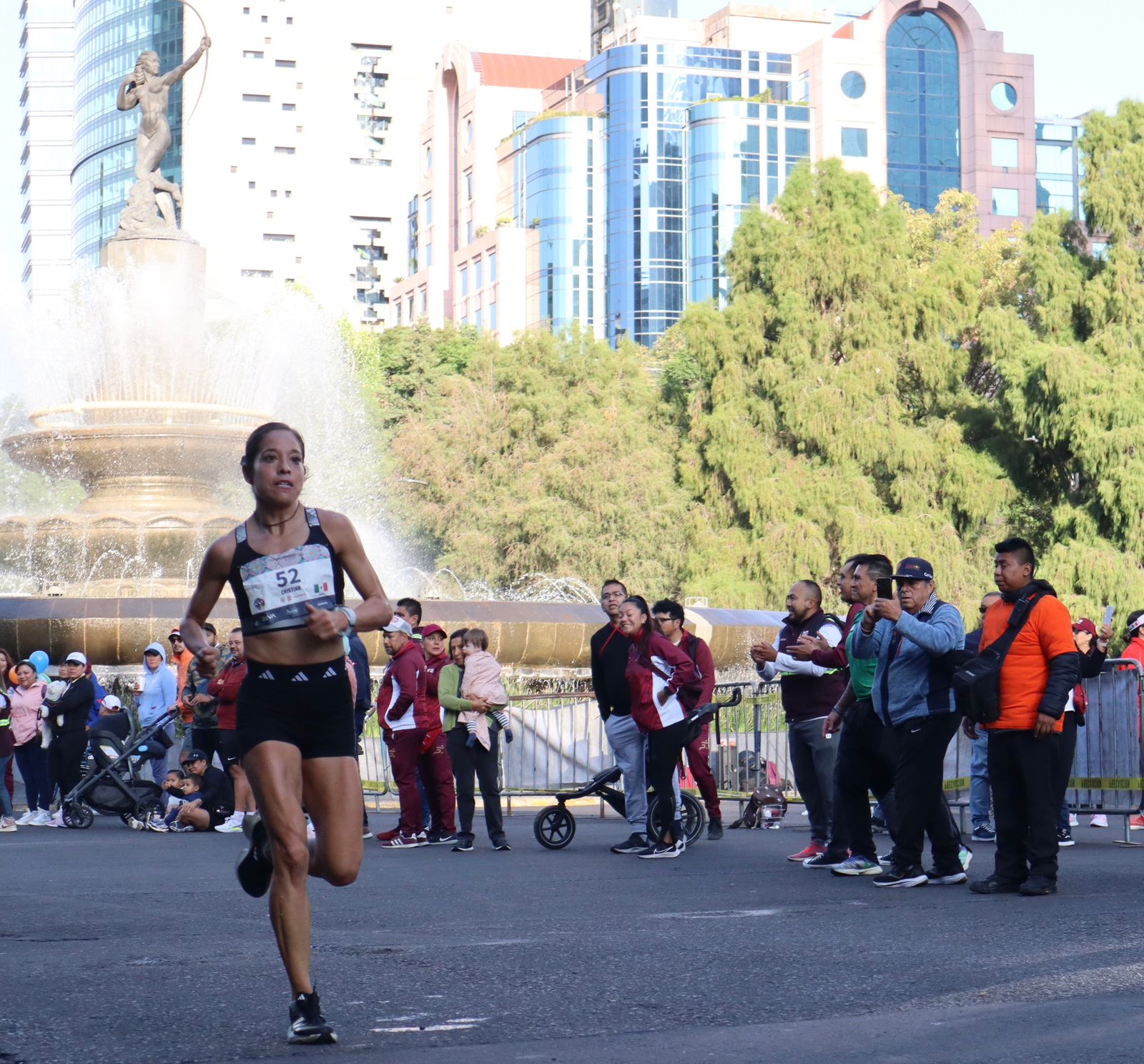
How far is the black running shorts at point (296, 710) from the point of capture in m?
5.66

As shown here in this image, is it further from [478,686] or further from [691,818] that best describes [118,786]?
[691,818]

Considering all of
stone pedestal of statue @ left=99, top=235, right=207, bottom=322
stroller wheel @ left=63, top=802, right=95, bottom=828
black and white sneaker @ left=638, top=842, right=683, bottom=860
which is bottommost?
stroller wheel @ left=63, top=802, right=95, bottom=828

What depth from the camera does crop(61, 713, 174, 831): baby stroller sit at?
1617 cm

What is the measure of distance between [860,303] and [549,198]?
5770 centimetres

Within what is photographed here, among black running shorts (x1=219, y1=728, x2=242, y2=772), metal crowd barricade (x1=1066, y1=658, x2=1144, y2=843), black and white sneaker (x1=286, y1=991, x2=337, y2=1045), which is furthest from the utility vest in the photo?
black and white sneaker (x1=286, y1=991, x2=337, y2=1045)

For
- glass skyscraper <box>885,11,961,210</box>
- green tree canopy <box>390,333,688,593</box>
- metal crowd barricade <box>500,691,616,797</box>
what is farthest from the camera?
glass skyscraper <box>885,11,961,210</box>

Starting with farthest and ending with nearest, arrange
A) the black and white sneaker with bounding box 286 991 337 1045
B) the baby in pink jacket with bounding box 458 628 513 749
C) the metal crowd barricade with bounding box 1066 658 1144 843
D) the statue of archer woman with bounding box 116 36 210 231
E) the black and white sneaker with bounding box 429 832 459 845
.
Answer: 1. the statue of archer woman with bounding box 116 36 210 231
2. the black and white sneaker with bounding box 429 832 459 845
3. the baby in pink jacket with bounding box 458 628 513 749
4. the metal crowd barricade with bounding box 1066 658 1144 843
5. the black and white sneaker with bounding box 286 991 337 1045


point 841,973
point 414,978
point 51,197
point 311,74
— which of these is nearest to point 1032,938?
point 841,973

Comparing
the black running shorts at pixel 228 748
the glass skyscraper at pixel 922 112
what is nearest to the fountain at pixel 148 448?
the black running shorts at pixel 228 748

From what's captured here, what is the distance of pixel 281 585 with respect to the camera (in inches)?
225

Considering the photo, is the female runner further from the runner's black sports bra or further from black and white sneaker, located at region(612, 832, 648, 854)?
black and white sneaker, located at region(612, 832, 648, 854)

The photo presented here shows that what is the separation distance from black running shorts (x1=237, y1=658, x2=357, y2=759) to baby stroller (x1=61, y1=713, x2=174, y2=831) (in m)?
10.9

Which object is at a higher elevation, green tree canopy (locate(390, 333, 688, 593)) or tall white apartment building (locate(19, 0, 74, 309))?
tall white apartment building (locate(19, 0, 74, 309))

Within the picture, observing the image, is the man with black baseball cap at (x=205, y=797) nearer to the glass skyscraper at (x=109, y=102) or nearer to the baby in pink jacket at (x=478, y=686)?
the baby in pink jacket at (x=478, y=686)
